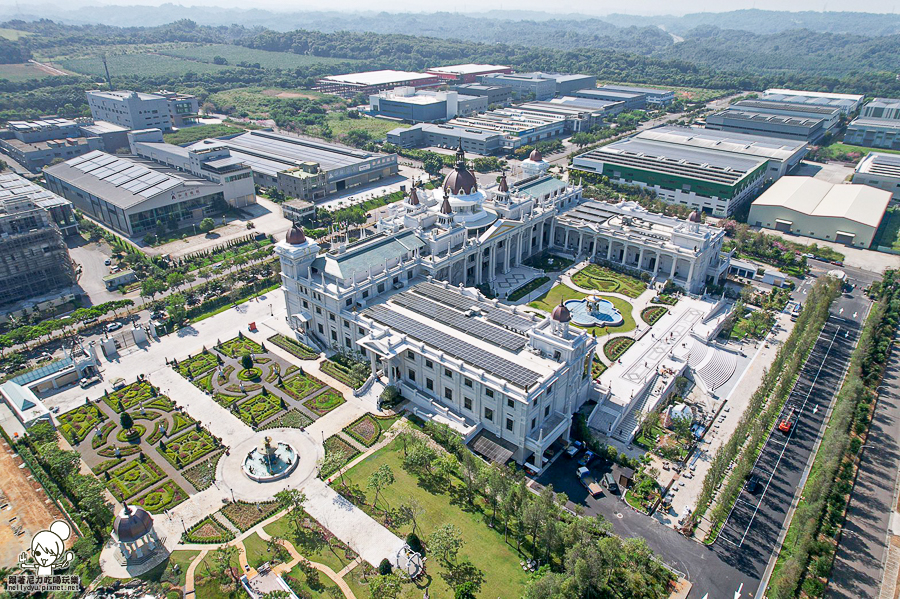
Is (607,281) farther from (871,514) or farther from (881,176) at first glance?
(881,176)

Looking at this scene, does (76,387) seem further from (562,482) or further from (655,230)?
(655,230)

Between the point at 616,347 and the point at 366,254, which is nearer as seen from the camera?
the point at 616,347

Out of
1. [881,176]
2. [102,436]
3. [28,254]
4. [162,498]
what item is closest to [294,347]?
[102,436]

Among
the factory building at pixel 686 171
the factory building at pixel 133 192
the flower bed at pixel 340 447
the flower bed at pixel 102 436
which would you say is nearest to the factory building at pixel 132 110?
the factory building at pixel 133 192

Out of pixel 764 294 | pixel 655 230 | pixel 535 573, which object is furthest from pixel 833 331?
pixel 535 573

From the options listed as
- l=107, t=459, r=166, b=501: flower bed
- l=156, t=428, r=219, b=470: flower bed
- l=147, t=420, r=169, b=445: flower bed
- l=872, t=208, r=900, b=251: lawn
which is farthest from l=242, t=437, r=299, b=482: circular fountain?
l=872, t=208, r=900, b=251: lawn

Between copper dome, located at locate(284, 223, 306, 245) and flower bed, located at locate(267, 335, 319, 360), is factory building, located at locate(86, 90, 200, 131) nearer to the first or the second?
copper dome, located at locate(284, 223, 306, 245)

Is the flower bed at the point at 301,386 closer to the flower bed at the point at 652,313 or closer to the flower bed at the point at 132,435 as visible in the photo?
the flower bed at the point at 132,435
